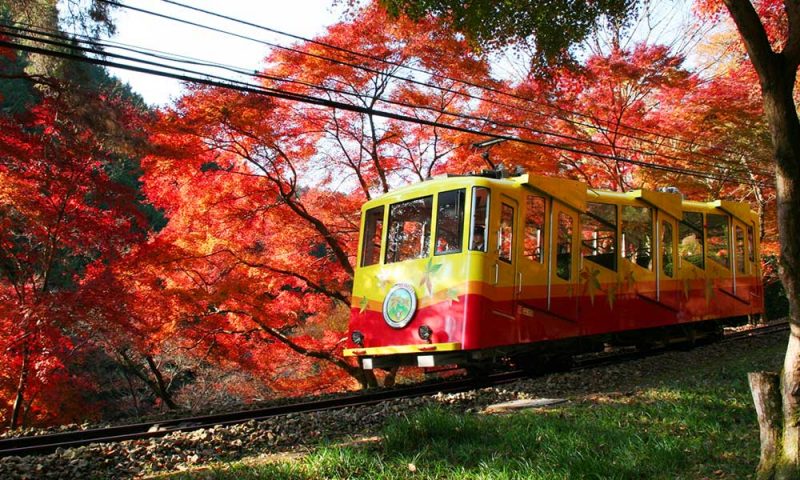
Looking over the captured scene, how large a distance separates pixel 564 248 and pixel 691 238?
4088mm

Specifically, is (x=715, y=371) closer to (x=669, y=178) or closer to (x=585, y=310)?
(x=585, y=310)

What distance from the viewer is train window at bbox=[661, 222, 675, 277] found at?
36.3ft

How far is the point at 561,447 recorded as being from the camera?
4594 millimetres

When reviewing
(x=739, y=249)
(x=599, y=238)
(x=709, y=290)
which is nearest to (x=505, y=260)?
(x=599, y=238)

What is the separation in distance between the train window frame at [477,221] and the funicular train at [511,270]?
1cm

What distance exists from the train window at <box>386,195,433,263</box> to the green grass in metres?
3.11

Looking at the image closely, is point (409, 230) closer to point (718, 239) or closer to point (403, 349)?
point (403, 349)

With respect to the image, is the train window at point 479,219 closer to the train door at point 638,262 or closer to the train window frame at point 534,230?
the train window frame at point 534,230

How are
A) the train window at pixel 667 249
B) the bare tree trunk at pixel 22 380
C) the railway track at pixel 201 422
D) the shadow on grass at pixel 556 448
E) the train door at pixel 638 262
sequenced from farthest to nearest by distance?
the train window at pixel 667 249 < the bare tree trunk at pixel 22 380 < the train door at pixel 638 262 < the railway track at pixel 201 422 < the shadow on grass at pixel 556 448

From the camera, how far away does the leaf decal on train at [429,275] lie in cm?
820

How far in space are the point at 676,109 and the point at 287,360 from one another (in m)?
12.8

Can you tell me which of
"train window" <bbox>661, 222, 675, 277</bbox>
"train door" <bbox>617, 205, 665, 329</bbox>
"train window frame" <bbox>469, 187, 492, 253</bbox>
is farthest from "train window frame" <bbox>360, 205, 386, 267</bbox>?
"train window" <bbox>661, 222, 675, 277</bbox>

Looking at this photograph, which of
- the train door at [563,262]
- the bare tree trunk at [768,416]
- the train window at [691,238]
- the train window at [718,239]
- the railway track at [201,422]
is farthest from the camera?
the train window at [718,239]

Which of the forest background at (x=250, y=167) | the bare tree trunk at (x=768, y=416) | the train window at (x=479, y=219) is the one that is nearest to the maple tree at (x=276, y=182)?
the forest background at (x=250, y=167)
